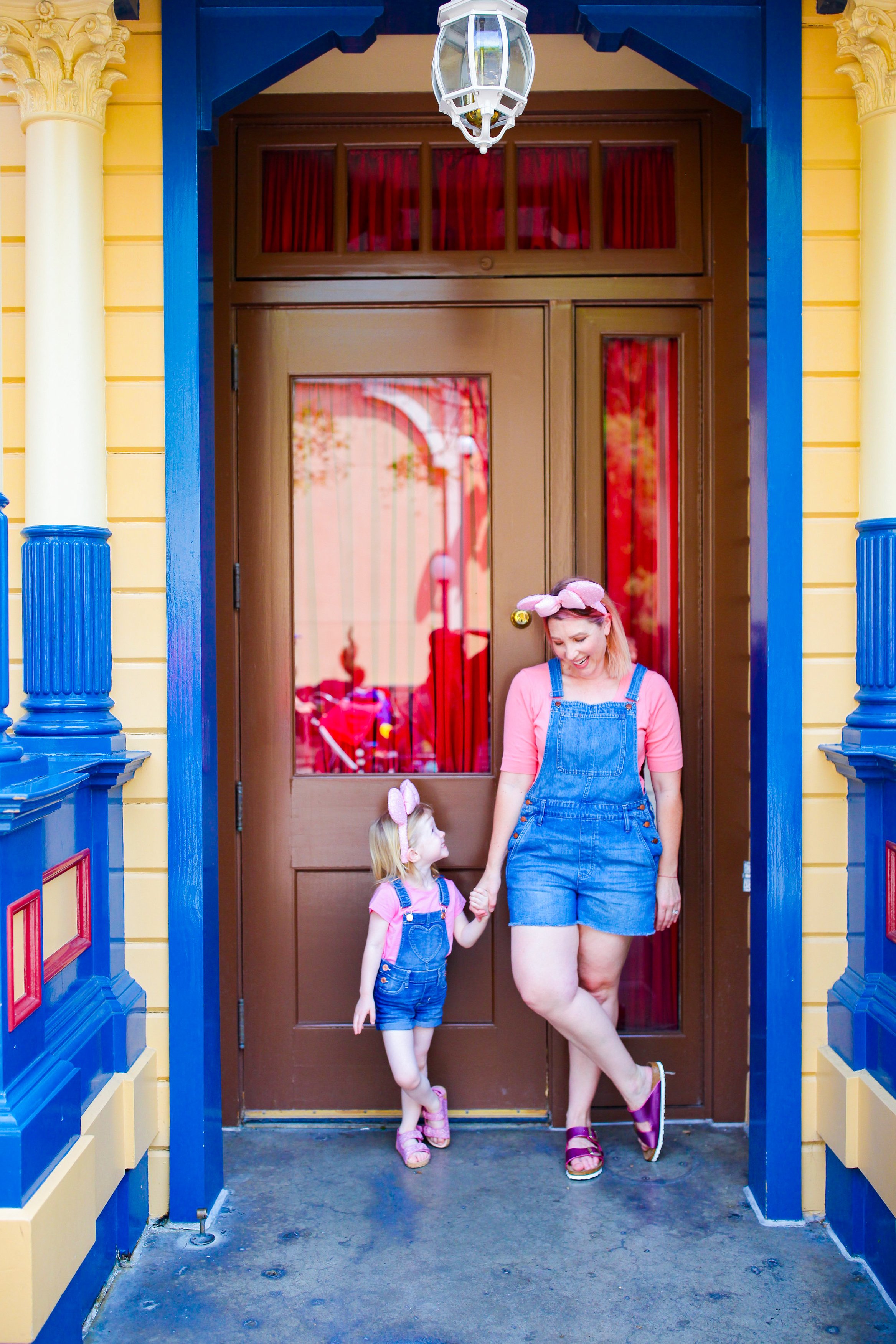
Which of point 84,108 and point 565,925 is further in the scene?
point 565,925

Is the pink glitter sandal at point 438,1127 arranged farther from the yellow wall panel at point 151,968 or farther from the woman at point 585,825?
the yellow wall panel at point 151,968

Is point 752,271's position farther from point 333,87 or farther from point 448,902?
point 448,902

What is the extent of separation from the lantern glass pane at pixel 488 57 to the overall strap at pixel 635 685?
5.01 ft

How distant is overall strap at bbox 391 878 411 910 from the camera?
310cm

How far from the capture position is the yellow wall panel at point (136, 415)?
2.81 m

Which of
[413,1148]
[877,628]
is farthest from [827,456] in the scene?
[413,1148]

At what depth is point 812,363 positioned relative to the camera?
2.82 m

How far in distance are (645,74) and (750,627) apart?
1794mm

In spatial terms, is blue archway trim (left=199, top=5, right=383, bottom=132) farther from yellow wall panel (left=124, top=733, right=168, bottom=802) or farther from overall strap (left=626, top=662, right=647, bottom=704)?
overall strap (left=626, top=662, right=647, bottom=704)

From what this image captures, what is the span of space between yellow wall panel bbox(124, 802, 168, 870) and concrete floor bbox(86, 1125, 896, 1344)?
0.97 m

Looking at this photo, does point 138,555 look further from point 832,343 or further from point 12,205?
point 832,343

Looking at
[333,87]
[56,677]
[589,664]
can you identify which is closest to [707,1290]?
[589,664]

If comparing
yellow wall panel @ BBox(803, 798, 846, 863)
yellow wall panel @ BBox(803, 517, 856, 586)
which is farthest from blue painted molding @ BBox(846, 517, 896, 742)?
yellow wall panel @ BBox(803, 798, 846, 863)

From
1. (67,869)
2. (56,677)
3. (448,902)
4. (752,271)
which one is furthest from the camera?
(448,902)
